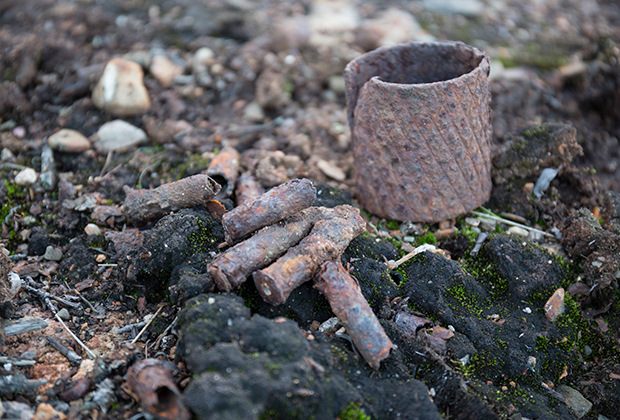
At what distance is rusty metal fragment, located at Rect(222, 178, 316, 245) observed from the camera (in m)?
2.32

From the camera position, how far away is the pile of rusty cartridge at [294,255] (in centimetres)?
211

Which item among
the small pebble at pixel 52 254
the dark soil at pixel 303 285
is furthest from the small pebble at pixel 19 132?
the small pebble at pixel 52 254

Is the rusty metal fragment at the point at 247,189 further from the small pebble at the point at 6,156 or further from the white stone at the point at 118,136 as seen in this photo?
the small pebble at the point at 6,156

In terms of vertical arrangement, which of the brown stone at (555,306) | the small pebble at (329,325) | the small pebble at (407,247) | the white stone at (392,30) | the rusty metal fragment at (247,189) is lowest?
the brown stone at (555,306)

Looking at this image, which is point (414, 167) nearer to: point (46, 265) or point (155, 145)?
point (155, 145)

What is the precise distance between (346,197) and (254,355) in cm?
153

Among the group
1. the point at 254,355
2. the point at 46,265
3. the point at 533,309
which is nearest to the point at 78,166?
the point at 46,265

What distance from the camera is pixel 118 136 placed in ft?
12.0

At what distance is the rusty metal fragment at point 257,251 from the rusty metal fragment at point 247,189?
1.79ft

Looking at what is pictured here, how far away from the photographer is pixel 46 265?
8.91ft

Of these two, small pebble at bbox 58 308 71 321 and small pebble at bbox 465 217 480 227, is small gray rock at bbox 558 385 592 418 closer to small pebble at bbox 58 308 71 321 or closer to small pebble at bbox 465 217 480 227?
small pebble at bbox 465 217 480 227

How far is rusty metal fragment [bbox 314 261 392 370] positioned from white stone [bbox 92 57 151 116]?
255cm

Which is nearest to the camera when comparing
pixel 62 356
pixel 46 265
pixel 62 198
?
pixel 62 356

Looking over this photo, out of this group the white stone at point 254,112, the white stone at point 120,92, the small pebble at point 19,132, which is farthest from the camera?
the white stone at point 254,112
